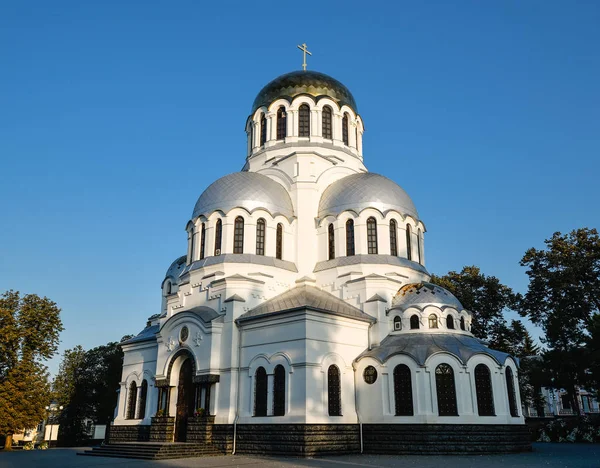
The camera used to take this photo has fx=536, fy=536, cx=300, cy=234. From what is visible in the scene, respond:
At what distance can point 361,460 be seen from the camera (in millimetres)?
15359

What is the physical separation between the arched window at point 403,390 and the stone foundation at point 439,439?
0.52m

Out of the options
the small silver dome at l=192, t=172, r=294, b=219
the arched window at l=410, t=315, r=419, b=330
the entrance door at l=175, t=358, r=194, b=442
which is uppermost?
the small silver dome at l=192, t=172, r=294, b=219

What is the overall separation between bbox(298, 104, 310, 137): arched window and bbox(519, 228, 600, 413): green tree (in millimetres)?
13339

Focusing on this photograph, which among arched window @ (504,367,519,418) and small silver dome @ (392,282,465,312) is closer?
arched window @ (504,367,519,418)

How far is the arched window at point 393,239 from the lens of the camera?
73.6 feet

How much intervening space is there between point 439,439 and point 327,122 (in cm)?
1560

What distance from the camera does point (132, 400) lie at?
2303 centimetres

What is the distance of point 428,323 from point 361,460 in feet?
20.1

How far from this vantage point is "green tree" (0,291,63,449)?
24438 mm

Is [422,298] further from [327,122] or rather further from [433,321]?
[327,122]

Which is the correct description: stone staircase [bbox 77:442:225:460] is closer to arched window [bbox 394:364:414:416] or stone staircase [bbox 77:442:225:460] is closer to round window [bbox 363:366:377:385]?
round window [bbox 363:366:377:385]

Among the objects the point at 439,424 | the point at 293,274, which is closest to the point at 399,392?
the point at 439,424

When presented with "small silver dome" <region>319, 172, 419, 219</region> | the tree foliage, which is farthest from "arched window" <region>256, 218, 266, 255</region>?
the tree foliage

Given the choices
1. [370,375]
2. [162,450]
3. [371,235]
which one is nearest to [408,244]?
[371,235]
